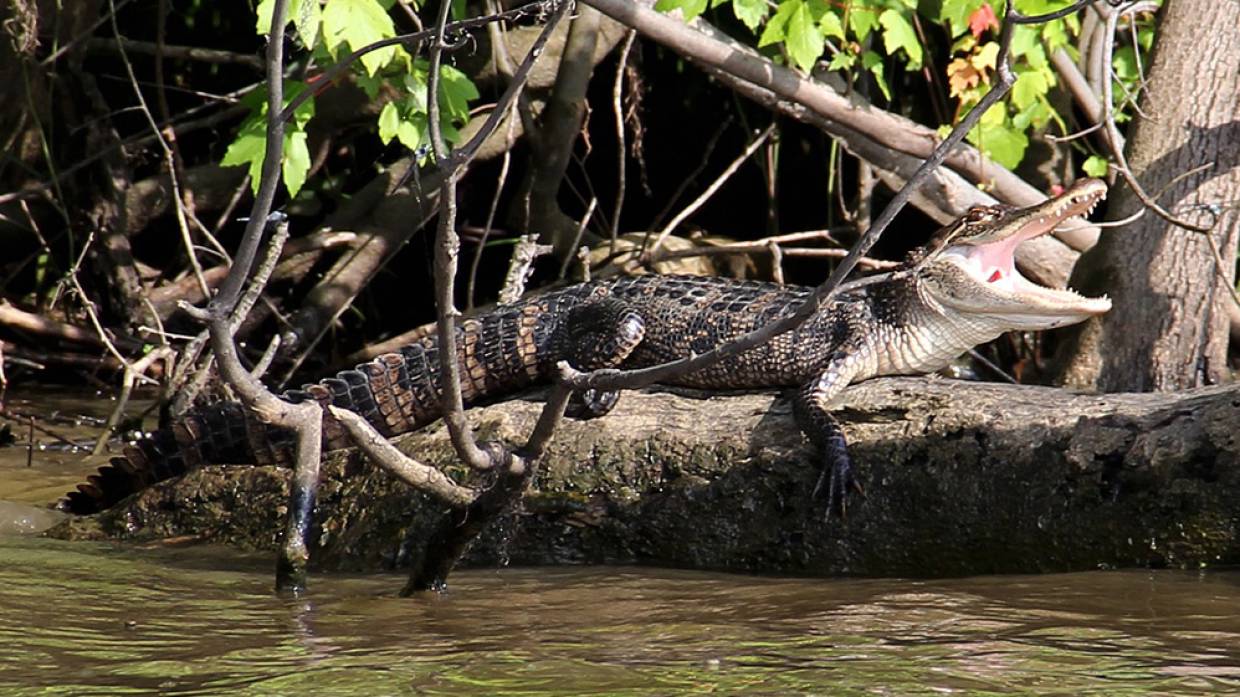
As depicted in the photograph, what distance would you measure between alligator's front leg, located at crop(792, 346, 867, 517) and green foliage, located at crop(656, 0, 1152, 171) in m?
1.02

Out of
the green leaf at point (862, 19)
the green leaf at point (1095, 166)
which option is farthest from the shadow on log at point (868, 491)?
the green leaf at point (1095, 166)

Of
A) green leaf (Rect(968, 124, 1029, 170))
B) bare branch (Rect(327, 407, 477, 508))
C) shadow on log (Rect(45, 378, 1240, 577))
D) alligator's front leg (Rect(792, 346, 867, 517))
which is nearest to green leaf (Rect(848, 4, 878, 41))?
green leaf (Rect(968, 124, 1029, 170))

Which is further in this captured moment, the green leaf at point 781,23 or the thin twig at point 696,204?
the thin twig at point 696,204

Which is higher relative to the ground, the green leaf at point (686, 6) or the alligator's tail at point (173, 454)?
the green leaf at point (686, 6)

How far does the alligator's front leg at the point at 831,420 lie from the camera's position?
4160mm

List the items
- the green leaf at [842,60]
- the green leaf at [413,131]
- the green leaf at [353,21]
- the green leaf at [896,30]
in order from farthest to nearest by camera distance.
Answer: the green leaf at [842,60], the green leaf at [896,30], the green leaf at [413,131], the green leaf at [353,21]

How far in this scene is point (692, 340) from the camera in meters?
5.22

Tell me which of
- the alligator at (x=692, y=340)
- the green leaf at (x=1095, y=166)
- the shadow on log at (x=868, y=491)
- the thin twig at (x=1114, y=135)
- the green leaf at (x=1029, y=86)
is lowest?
the shadow on log at (x=868, y=491)

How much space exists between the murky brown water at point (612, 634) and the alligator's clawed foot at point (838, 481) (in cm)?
21

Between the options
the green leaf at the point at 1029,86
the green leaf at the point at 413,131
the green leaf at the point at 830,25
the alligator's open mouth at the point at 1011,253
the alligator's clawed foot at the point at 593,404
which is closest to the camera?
the alligator's clawed foot at the point at 593,404

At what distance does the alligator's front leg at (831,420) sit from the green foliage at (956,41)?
1025 mm

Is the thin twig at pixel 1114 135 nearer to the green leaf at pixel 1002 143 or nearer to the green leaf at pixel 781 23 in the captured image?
the green leaf at pixel 781 23

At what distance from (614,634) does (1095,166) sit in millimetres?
3853

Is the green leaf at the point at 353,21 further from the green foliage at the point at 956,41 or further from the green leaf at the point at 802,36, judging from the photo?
the green leaf at the point at 802,36
